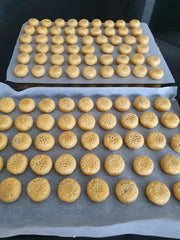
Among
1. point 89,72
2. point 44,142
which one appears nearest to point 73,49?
point 89,72

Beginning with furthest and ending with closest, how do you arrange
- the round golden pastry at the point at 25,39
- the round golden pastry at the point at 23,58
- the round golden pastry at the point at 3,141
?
the round golden pastry at the point at 25,39, the round golden pastry at the point at 23,58, the round golden pastry at the point at 3,141

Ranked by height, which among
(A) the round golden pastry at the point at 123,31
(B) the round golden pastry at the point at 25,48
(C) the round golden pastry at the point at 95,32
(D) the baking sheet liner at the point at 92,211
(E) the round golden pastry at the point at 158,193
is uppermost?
(A) the round golden pastry at the point at 123,31

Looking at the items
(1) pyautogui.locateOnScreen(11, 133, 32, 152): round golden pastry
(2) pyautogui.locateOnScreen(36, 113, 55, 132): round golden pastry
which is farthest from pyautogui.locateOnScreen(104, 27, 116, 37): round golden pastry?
(1) pyautogui.locateOnScreen(11, 133, 32, 152): round golden pastry

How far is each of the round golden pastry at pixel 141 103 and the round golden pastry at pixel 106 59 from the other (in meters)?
0.63

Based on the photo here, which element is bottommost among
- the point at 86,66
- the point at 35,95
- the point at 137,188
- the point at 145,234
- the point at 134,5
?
the point at 145,234

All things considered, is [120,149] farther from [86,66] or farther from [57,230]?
[86,66]

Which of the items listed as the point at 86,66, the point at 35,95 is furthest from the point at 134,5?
the point at 35,95

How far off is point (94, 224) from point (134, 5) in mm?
3484

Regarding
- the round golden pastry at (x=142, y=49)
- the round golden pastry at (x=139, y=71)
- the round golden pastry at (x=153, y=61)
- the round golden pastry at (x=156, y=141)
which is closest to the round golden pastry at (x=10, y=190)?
the round golden pastry at (x=156, y=141)

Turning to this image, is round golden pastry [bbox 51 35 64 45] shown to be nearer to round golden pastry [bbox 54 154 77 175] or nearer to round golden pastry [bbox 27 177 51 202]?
round golden pastry [bbox 54 154 77 175]

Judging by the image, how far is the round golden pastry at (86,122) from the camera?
159 centimetres

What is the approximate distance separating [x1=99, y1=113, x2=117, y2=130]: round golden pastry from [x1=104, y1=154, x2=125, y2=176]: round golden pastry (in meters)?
0.30

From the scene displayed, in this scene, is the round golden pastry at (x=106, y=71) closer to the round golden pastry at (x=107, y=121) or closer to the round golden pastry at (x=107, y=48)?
the round golden pastry at (x=107, y=48)

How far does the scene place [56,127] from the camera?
1644mm
